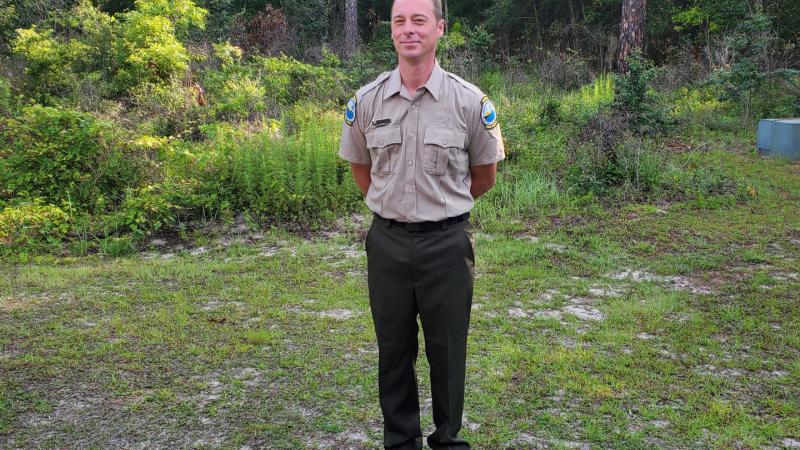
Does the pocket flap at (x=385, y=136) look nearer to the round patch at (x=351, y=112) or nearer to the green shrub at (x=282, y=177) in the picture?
the round patch at (x=351, y=112)

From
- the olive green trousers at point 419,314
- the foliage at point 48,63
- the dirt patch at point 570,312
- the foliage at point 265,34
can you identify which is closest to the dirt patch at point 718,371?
the dirt patch at point 570,312

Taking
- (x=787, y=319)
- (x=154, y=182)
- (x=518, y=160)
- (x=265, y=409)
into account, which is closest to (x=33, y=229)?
(x=154, y=182)

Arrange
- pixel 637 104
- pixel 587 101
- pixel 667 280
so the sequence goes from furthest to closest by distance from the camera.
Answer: pixel 587 101 < pixel 637 104 < pixel 667 280

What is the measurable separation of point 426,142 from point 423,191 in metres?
0.19

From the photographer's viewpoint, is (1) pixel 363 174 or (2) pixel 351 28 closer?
(1) pixel 363 174

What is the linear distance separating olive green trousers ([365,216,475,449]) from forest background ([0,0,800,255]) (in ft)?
14.2

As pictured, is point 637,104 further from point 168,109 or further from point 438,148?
point 438,148

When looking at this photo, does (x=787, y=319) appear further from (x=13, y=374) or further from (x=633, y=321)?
(x=13, y=374)

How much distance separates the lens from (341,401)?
13.3 ft

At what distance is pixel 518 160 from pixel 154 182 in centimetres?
407

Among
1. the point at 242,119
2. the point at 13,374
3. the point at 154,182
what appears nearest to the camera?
the point at 13,374

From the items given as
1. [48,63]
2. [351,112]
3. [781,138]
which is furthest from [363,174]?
[48,63]

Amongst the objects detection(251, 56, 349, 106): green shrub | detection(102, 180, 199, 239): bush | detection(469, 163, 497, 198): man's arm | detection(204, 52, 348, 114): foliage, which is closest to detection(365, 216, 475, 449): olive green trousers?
detection(469, 163, 497, 198): man's arm

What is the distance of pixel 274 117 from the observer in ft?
34.4
